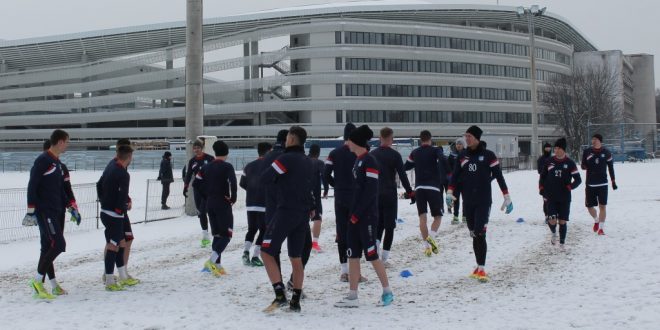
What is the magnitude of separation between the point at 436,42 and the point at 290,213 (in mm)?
70829

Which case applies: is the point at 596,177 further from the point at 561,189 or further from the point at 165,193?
the point at 165,193

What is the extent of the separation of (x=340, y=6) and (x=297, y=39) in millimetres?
6346

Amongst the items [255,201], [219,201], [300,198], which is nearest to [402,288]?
[300,198]

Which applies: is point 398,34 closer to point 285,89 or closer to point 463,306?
point 285,89

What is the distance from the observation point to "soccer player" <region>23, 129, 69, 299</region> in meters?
7.65

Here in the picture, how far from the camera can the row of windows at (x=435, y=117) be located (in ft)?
234

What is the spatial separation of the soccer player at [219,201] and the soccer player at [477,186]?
11.0ft

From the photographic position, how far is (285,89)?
76125 millimetres

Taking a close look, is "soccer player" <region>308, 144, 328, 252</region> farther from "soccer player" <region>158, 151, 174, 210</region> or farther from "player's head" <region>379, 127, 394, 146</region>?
"soccer player" <region>158, 151, 174, 210</region>

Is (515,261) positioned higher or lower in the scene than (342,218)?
lower

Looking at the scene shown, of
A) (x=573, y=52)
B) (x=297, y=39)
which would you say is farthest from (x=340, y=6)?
(x=573, y=52)

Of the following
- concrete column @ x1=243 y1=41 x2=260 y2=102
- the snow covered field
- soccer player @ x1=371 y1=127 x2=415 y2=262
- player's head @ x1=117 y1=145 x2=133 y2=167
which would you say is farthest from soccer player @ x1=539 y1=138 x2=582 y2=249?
concrete column @ x1=243 y1=41 x2=260 y2=102

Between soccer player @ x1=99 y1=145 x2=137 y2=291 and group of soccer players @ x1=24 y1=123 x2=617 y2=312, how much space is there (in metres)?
0.01

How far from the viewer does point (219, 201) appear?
922 centimetres
